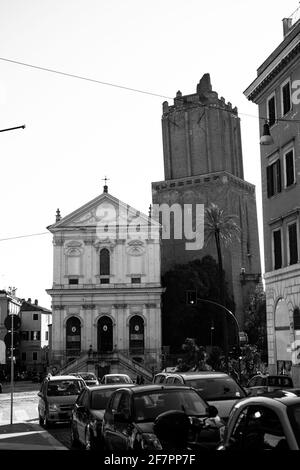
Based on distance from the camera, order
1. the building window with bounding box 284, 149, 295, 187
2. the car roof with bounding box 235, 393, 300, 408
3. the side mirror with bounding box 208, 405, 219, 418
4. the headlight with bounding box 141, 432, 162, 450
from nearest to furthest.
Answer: the car roof with bounding box 235, 393, 300, 408 < the headlight with bounding box 141, 432, 162, 450 < the side mirror with bounding box 208, 405, 219, 418 < the building window with bounding box 284, 149, 295, 187

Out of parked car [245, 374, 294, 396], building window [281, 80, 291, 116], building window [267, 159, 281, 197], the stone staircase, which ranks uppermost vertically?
building window [281, 80, 291, 116]

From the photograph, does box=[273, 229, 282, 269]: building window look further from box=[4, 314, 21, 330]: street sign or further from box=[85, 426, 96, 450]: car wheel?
box=[85, 426, 96, 450]: car wheel

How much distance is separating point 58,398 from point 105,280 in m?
46.5

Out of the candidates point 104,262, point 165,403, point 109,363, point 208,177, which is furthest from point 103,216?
point 165,403

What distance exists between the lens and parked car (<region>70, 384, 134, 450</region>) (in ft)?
38.7

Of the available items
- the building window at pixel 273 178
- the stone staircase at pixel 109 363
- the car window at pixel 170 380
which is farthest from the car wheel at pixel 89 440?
the stone staircase at pixel 109 363

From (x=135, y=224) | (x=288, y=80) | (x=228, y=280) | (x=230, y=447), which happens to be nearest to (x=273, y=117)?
(x=288, y=80)

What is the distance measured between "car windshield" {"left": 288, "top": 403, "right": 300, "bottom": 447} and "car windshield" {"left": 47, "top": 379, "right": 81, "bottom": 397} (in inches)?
642

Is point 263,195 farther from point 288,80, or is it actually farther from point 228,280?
point 228,280

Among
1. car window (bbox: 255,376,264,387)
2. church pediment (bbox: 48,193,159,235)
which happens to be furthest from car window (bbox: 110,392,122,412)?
church pediment (bbox: 48,193,159,235)

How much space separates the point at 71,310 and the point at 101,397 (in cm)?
5318

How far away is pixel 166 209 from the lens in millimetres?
76000

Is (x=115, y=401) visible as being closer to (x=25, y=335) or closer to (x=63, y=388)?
(x=63, y=388)

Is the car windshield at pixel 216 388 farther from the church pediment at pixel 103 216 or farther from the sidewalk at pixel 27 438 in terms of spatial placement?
the church pediment at pixel 103 216
